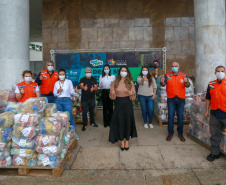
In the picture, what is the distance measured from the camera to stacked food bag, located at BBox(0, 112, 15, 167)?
341cm

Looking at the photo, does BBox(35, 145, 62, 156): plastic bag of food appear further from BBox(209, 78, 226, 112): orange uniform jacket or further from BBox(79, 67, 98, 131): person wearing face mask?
BBox(209, 78, 226, 112): orange uniform jacket

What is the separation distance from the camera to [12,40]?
6.45 metres

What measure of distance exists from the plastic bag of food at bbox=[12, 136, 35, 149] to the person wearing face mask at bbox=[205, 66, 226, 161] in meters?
3.27

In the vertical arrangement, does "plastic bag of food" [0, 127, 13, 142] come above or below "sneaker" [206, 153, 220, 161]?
above

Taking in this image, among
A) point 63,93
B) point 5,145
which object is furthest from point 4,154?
point 63,93

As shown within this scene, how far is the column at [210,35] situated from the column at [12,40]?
227 inches

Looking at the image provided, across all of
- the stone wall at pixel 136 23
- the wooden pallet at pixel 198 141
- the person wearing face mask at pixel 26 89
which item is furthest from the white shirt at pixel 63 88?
the stone wall at pixel 136 23

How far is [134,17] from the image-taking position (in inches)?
393

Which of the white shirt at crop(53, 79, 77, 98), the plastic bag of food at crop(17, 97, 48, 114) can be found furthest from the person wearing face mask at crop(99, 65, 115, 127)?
the plastic bag of food at crop(17, 97, 48, 114)

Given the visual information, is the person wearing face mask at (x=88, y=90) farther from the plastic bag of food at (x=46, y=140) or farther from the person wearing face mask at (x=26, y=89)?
the plastic bag of food at (x=46, y=140)

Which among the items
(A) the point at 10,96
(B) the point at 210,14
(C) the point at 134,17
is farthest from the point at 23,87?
(C) the point at 134,17

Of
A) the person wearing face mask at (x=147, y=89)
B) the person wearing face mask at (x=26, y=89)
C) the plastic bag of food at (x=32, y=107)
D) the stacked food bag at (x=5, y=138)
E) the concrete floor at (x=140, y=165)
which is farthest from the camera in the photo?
the person wearing face mask at (x=147, y=89)

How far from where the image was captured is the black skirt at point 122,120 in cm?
450

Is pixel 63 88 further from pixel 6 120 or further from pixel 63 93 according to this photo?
pixel 6 120
